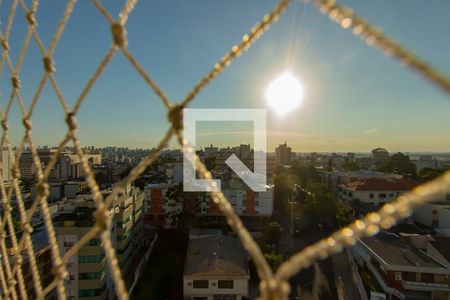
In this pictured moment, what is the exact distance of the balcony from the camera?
4371 millimetres

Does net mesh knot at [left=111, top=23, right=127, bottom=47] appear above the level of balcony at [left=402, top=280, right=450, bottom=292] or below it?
above

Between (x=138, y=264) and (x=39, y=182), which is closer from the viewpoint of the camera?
(x=39, y=182)

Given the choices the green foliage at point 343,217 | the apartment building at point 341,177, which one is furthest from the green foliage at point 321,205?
the apartment building at point 341,177

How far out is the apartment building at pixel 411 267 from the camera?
4.42 meters

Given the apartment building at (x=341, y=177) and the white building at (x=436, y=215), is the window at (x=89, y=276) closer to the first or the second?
the white building at (x=436, y=215)

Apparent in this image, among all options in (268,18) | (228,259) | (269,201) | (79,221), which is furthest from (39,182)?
(269,201)

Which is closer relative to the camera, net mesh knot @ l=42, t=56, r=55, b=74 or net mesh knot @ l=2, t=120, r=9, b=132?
net mesh knot @ l=42, t=56, r=55, b=74

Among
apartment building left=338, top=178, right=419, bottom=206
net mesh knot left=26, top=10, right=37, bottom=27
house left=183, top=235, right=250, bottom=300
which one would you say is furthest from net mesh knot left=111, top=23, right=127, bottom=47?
apartment building left=338, top=178, right=419, bottom=206

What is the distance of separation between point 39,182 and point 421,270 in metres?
5.29

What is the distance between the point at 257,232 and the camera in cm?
786

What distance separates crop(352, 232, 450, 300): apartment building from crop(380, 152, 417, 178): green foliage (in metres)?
10.2

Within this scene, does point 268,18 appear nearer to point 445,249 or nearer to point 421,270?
point 421,270

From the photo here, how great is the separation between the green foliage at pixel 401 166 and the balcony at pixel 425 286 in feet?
36.2

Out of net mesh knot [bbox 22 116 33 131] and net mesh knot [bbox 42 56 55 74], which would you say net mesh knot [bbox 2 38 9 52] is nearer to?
net mesh knot [bbox 22 116 33 131]
